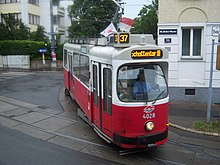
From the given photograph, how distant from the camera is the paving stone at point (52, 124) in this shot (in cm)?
939

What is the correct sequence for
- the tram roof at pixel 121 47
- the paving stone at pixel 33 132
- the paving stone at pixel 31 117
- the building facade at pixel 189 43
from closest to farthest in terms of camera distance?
the tram roof at pixel 121 47 < the paving stone at pixel 33 132 < the paving stone at pixel 31 117 < the building facade at pixel 189 43

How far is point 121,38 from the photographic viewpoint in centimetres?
666

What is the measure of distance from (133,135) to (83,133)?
2777 millimetres

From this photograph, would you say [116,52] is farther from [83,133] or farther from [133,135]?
[83,133]

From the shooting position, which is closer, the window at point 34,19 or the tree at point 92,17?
the tree at point 92,17

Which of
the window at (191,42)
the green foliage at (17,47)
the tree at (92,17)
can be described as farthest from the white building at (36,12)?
the window at (191,42)

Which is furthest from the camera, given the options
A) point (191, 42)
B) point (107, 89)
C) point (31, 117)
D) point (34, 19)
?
point (34, 19)

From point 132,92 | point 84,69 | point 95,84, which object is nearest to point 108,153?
point 132,92

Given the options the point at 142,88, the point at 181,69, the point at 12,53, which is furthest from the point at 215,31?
the point at 12,53

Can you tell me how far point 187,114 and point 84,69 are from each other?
15.3ft

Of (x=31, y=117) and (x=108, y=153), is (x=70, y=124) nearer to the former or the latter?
(x=31, y=117)

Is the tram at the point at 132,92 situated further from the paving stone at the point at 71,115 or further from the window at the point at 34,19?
the window at the point at 34,19

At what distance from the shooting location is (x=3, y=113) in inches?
441

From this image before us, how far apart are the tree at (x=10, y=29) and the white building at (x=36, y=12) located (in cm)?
388
